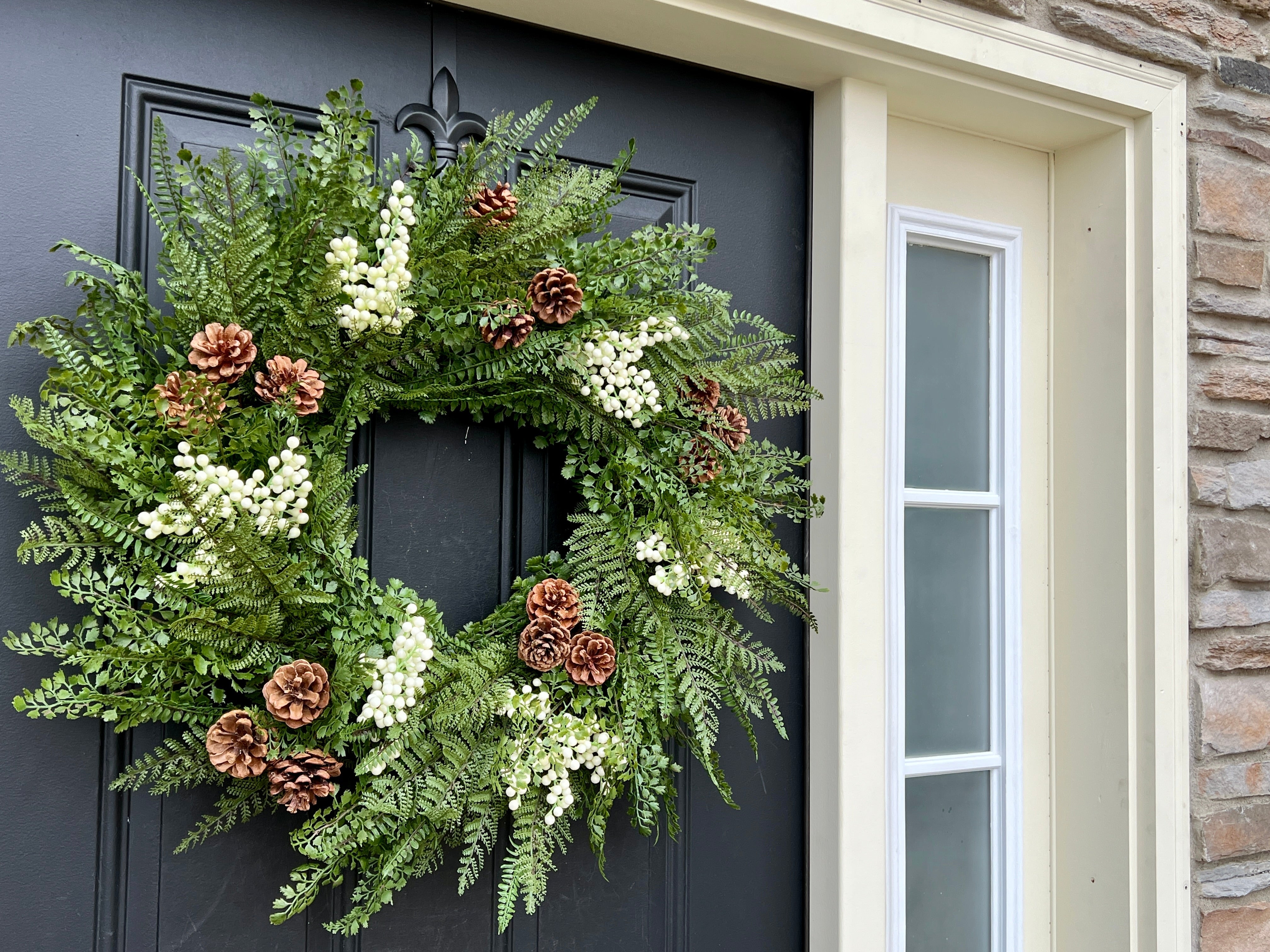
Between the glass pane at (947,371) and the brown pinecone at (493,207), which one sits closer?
the brown pinecone at (493,207)

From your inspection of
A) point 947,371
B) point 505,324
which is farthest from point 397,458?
point 947,371

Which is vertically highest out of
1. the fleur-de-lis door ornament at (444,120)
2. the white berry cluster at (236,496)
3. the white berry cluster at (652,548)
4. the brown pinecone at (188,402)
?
the fleur-de-lis door ornament at (444,120)

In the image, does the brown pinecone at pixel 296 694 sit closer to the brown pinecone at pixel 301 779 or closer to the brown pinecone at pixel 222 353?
the brown pinecone at pixel 301 779

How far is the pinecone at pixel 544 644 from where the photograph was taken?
1011 millimetres

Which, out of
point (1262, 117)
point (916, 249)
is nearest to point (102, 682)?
point (916, 249)

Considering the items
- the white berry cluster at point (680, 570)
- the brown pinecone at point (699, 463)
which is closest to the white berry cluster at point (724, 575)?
the white berry cluster at point (680, 570)

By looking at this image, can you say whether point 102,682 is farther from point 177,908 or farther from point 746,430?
point 746,430

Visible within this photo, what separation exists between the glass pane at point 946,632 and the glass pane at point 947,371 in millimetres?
71

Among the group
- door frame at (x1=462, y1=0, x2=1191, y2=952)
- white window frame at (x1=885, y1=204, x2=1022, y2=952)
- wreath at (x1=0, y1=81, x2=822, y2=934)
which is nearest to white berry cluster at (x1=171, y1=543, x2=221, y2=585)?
wreath at (x1=0, y1=81, x2=822, y2=934)

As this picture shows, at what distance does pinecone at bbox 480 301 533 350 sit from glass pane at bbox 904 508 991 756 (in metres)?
0.73

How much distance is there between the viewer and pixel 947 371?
4.84 ft

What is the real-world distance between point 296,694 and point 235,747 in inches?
3.0

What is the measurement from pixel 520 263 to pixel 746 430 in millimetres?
359

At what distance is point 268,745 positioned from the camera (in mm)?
926
